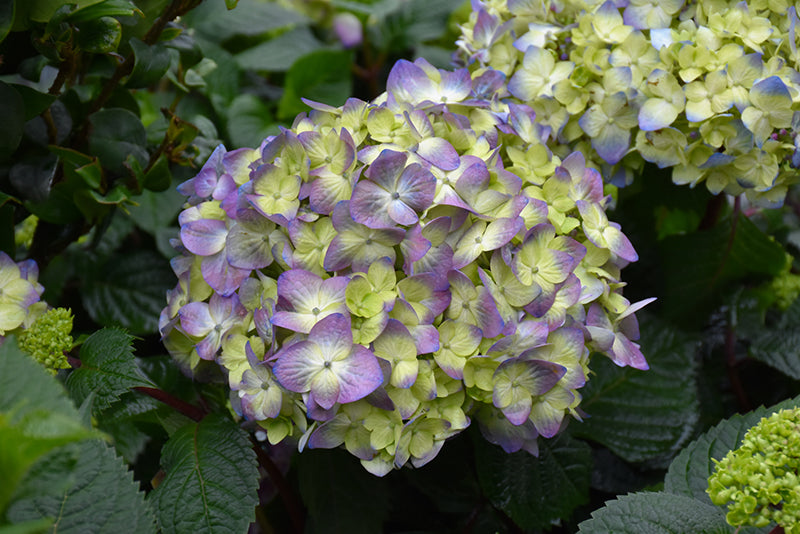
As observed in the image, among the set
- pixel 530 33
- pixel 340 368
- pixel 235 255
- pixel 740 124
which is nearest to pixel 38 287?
pixel 235 255

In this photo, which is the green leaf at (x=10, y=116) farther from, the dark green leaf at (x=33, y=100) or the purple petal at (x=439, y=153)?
the purple petal at (x=439, y=153)

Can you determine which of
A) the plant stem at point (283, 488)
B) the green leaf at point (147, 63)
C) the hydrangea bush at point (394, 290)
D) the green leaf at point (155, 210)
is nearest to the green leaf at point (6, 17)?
the green leaf at point (147, 63)

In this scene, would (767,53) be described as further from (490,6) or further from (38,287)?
(38,287)

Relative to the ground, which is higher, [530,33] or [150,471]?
[530,33]

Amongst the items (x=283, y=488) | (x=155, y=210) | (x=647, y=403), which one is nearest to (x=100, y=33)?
(x=155, y=210)

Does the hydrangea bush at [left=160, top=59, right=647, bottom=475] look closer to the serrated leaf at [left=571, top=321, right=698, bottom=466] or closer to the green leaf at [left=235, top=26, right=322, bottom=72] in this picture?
the serrated leaf at [left=571, top=321, right=698, bottom=466]
